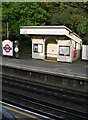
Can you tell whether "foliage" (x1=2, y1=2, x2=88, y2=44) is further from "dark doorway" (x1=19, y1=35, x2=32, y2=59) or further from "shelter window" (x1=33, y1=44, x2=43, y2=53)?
"shelter window" (x1=33, y1=44, x2=43, y2=53)

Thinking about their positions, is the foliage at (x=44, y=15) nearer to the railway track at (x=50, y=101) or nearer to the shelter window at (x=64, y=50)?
the shelter window at (x=64, y=50)

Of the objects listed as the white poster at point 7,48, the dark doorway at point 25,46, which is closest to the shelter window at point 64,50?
the white poster at point 7,48

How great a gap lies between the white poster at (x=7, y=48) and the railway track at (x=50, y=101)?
20.3 feet

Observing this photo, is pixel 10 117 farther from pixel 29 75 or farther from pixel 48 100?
pixel 29 75

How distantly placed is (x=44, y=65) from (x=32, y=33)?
3595 mm

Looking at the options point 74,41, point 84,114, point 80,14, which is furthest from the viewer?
point 80,14

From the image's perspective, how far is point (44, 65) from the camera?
62.6 feet

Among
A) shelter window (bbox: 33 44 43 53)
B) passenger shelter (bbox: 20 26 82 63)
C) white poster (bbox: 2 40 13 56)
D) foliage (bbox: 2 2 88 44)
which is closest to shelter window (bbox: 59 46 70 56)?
passenger shelter (bbox: 20 26 82 63)

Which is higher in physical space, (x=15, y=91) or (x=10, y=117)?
(x=10, y=117)

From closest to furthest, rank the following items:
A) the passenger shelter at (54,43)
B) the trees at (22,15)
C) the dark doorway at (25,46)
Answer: the passenger shelter at (54,43)
the trees at (22,15)
the dark doorway at (25,46)

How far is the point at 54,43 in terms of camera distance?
2170cm

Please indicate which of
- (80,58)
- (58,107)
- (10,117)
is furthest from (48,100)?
(80,58)

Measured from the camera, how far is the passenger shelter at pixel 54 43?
65.7 ft

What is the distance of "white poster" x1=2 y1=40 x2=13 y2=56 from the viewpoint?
2283cm
